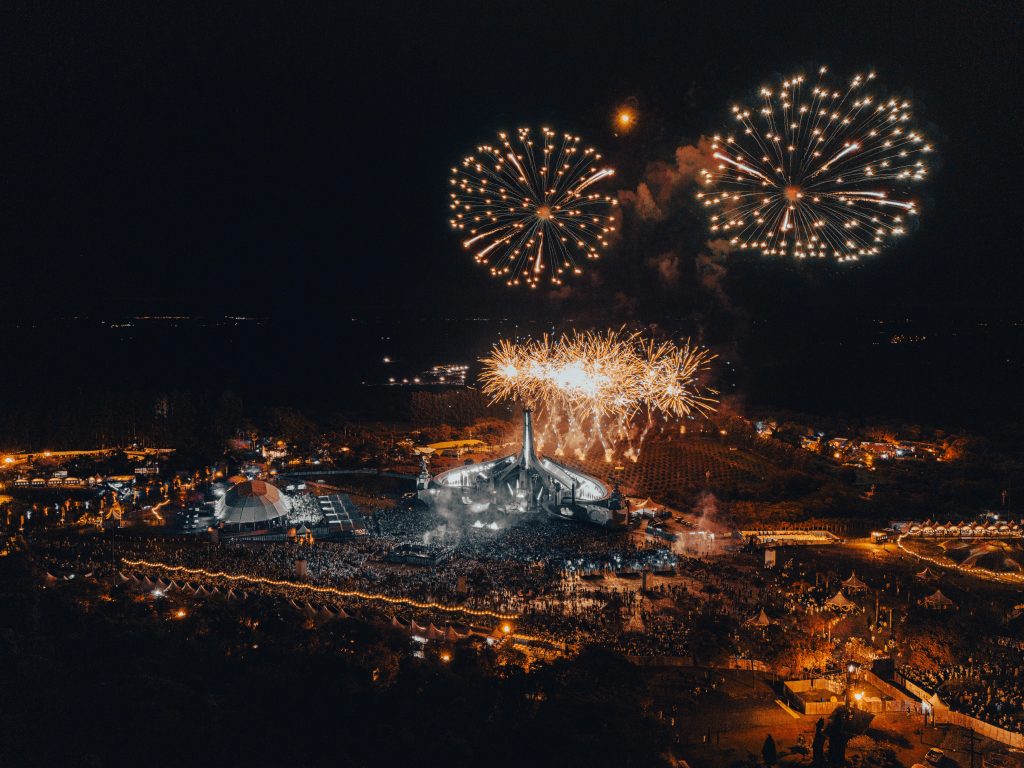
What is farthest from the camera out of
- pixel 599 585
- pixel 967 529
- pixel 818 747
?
pixel 967 529

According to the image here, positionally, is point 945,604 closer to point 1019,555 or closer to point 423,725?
point 1019,555

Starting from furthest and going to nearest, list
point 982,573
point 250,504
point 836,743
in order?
point 250,504
point 982,573
point 836,743

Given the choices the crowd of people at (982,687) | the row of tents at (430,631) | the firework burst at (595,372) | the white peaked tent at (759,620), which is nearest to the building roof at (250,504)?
the firework burst at (595,372)

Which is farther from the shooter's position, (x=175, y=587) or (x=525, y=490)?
(x=525, y=490)

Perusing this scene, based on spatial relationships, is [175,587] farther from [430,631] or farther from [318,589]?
[430,631]

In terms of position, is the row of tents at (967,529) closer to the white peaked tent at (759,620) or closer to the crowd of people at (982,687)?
the crowd of people at (982,687)

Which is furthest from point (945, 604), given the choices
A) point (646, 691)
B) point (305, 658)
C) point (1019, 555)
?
point (305, 658)

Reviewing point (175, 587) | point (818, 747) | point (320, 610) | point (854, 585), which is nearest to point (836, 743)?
point (818, 747)
